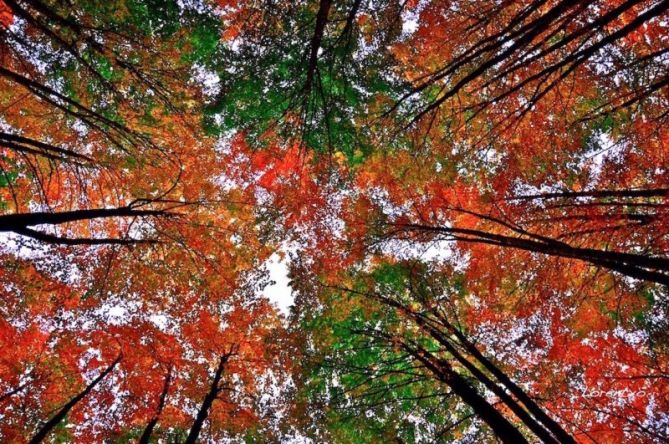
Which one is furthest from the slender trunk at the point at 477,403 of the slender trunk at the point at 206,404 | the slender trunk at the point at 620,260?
the slender trunk at the point at 206,404

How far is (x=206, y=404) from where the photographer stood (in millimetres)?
9078

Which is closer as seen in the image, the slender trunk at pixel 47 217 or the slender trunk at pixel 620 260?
the slender trunk at pixel 620 260

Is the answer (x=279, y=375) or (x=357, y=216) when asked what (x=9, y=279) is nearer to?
(x=279, y=375)

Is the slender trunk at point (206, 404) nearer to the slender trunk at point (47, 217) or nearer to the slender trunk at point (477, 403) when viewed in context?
the slender trunk at point (477, 403)

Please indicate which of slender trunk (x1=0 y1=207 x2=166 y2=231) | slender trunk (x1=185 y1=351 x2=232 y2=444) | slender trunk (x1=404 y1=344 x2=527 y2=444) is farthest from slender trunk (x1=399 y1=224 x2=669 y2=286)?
slender trunk (x1=185 y1=351 x2=232 y2=444)

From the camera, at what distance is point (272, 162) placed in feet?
40.7

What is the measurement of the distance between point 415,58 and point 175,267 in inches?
325

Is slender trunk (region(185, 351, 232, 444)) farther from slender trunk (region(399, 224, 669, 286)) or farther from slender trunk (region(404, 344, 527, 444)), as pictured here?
slender trunk (region(399, 224, 669, 286))

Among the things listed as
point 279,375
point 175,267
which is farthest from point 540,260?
point 175,267

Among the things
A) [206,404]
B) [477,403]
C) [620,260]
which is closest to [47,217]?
[620,260]

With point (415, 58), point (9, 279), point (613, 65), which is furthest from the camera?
point (9, 279)

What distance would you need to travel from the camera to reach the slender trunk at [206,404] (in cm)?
795

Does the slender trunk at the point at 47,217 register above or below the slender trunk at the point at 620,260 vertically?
below

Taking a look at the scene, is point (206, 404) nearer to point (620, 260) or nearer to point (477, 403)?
point (477, 403)
